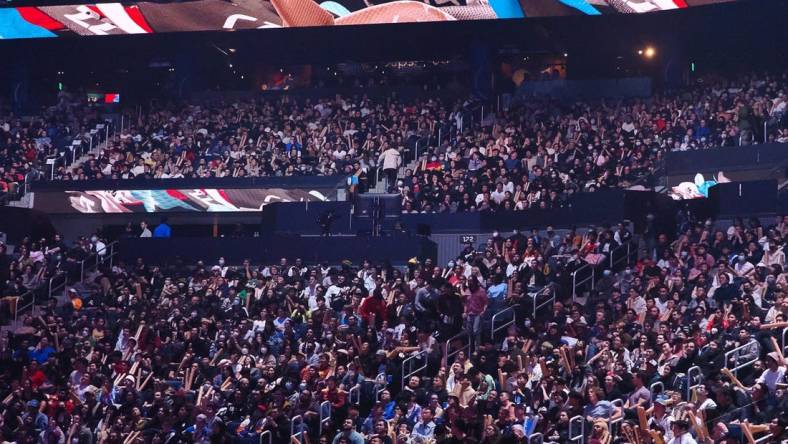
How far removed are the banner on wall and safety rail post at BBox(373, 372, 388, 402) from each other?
39.5 feet

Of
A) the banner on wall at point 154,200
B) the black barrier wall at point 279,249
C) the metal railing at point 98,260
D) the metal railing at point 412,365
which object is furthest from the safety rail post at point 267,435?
the banner on wall at point 154,200

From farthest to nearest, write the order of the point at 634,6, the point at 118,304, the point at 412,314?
the point at 634,6 < the point at 118,304 < the point at 412,314

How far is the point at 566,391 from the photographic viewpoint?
20422mm

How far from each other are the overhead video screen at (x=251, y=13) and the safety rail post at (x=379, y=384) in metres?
15.7

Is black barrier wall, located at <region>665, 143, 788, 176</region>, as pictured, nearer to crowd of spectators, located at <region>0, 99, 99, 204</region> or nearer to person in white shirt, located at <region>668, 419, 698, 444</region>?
person in white shirt, located at <region>668, 419, 698, 444</region>

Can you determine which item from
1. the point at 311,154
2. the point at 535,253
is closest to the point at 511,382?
the point at 535,253

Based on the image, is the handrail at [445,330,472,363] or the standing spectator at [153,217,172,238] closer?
the handrail at [445,330,472,363]

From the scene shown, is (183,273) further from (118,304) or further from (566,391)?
(566,391)

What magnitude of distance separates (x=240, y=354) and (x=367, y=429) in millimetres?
4621

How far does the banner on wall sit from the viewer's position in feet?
114

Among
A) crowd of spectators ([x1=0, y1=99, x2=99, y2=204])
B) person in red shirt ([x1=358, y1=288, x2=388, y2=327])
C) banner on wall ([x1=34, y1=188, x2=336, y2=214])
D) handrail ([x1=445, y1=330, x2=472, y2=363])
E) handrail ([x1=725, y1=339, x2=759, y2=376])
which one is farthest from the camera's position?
crowd of spectators ([x1=0, y1=99, x2=99, y2=204])

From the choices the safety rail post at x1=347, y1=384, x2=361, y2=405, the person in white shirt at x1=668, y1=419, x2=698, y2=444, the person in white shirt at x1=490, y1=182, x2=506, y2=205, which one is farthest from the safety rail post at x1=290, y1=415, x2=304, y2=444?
the person in white shirt at x1=490, y1=182, x2=506, y2=205

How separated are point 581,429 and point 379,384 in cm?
447

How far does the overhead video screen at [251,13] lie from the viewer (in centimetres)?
3631
